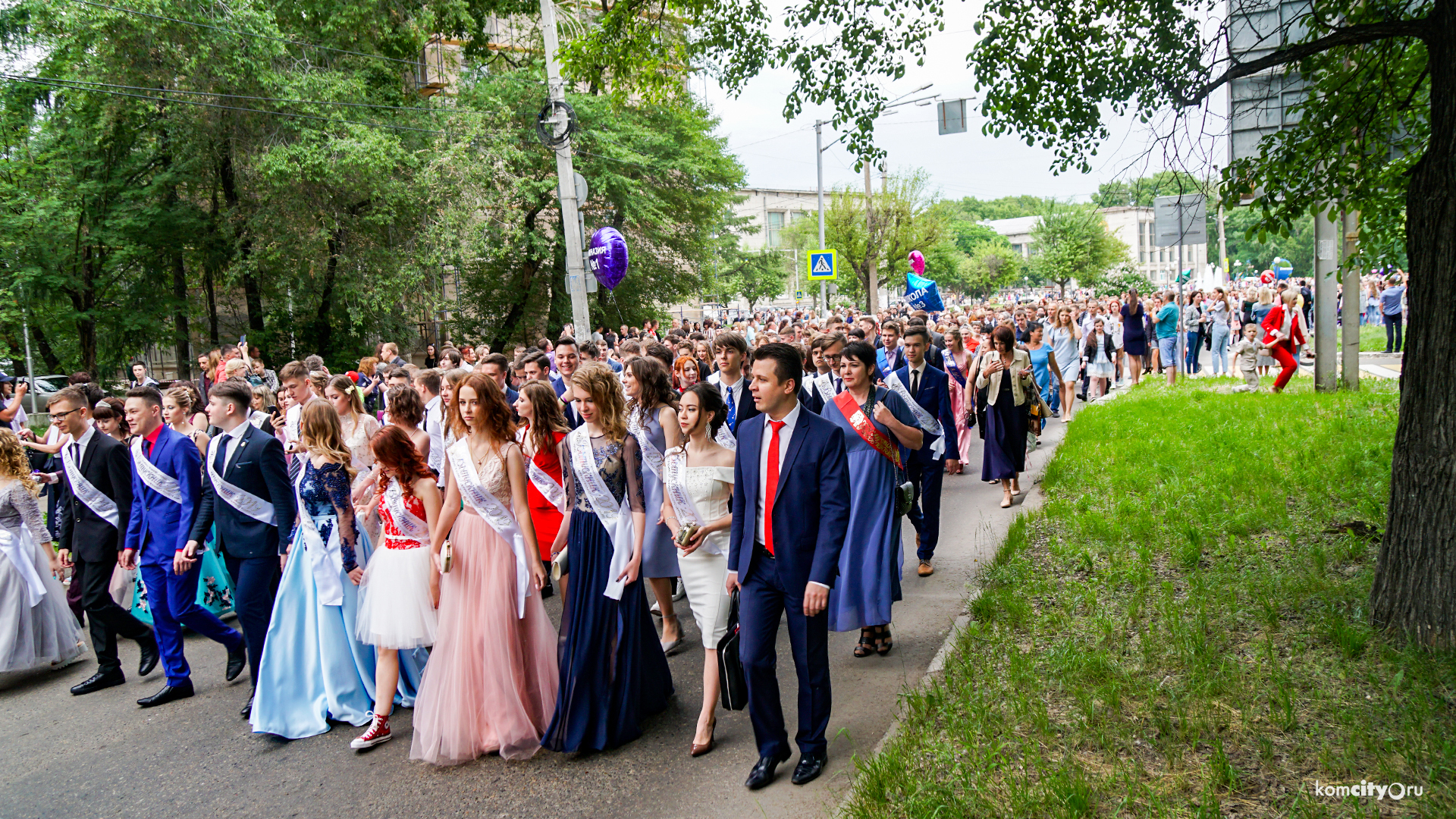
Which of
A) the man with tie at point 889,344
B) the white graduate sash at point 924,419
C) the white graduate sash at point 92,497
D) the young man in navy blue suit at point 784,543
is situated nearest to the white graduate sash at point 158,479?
the white graduate sash at point 92,497

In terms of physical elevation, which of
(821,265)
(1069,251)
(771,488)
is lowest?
(771,488)

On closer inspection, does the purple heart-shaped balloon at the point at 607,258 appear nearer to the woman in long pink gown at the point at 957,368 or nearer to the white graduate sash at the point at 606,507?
the woman in long pink gown at the point at 957,368

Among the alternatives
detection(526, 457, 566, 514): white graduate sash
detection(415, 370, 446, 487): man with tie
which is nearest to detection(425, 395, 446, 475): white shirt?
detection(415, 370, 446, 487): man with tie

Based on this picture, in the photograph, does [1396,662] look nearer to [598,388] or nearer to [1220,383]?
[598,388]

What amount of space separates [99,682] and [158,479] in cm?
159

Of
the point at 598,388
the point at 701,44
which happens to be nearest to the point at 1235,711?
the point at 598,388

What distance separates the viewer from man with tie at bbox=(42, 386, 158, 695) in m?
6.06

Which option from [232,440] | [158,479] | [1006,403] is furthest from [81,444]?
[1006,403]

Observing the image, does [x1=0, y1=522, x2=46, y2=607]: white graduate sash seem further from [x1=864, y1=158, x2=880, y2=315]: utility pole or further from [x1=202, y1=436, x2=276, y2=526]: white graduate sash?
[x1=864, y1=158, x2=880, y2=315]: utility pole

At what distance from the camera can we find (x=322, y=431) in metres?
5.34

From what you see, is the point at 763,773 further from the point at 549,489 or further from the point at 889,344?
the point at 889,344

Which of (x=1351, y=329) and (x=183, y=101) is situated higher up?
(x=183, y=101)

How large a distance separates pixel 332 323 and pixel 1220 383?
19.5 metres

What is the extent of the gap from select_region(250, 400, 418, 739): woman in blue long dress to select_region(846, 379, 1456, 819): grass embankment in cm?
309
